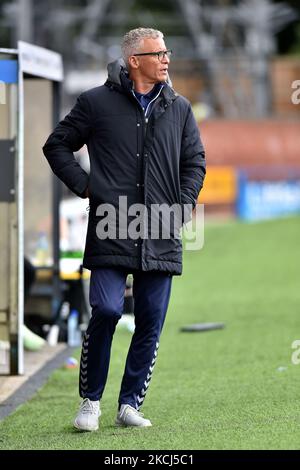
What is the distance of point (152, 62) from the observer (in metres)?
6.82

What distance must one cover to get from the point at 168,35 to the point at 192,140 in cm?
5107

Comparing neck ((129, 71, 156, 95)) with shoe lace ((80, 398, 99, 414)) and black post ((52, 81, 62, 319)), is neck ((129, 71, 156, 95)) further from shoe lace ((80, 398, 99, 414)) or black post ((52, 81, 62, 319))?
black post ((52, 81, 62, 319))

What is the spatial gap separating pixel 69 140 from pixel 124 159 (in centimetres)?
34

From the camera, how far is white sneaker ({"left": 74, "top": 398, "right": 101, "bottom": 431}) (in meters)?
6.83

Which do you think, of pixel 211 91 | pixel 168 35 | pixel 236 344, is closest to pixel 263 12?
pixel 211 91

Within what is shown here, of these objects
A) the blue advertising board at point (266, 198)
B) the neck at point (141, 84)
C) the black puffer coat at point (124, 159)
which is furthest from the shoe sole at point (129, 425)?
the blue advertising board at point (266, 198)

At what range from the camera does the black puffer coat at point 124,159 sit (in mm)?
6754

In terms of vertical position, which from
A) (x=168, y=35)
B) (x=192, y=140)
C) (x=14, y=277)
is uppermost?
(x=168, y=35)

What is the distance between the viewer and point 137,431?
22.1ft

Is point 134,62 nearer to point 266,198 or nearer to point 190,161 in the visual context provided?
point 190,161

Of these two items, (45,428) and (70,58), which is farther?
(70,58)

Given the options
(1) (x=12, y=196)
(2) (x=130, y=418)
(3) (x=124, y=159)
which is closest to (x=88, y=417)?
(2) (x=130, y=418)

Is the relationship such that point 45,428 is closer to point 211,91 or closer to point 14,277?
point 14,277

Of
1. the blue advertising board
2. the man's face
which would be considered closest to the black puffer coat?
the man's face
